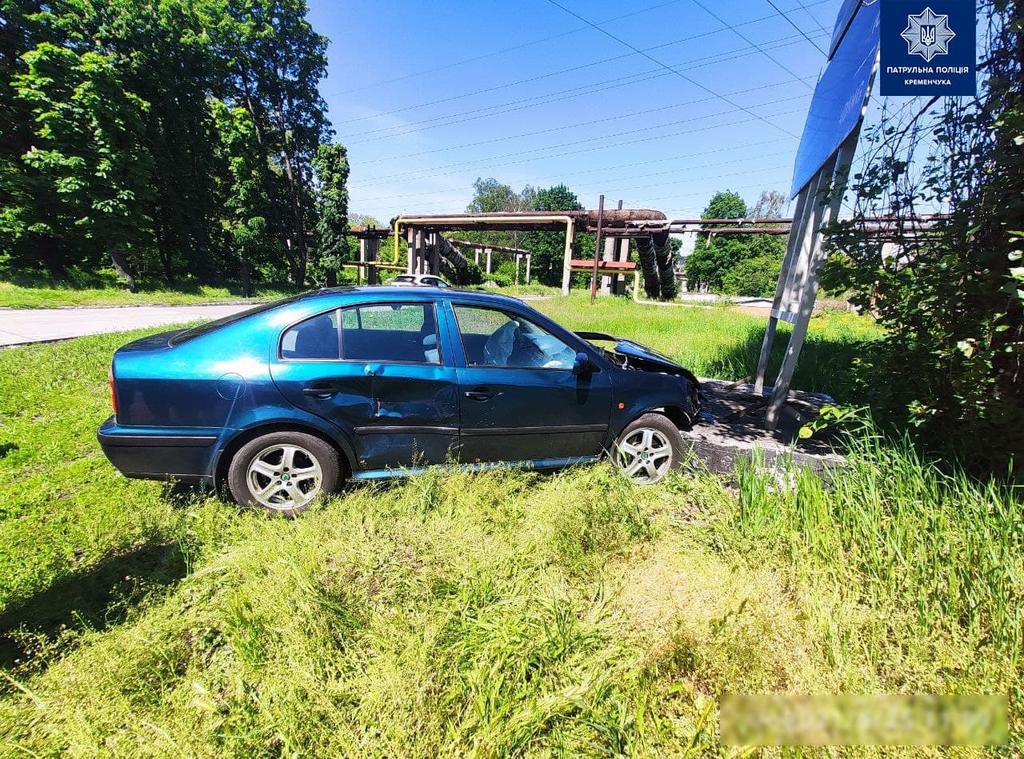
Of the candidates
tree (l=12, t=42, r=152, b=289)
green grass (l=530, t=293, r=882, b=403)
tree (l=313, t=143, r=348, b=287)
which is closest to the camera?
green grass (l=530, t=293, r=882, b=403)

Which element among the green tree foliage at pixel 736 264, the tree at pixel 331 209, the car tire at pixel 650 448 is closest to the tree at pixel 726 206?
the green tree foliage at pixel 736 264

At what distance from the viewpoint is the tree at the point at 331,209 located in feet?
81.3

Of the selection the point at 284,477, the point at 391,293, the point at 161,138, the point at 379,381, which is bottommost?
the point at 284,477

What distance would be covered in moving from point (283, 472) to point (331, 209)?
25729 millimetres

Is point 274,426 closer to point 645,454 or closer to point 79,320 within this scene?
point 645,454

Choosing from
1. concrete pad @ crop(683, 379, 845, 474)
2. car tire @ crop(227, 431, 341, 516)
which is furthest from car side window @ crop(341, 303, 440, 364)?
concrete pad @ crop(683, 379, 845, 474)

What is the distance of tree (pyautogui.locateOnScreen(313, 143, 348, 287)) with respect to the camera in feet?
81.3

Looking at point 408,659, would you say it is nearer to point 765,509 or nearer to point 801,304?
point 765,509

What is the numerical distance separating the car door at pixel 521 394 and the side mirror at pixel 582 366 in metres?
0.03

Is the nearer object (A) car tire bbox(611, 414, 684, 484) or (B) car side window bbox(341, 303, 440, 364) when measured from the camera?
(B) car side window bbox(341, 303, 440, 364)

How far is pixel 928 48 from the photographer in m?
2.91

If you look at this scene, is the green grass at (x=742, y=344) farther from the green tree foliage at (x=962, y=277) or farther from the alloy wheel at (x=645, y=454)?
the alloy wheel at (x=645, y=454)

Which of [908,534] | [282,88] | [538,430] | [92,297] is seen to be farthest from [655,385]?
[282,88]

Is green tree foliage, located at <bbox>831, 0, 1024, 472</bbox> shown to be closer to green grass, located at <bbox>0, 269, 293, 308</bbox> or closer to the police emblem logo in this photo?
the police emblem logo
